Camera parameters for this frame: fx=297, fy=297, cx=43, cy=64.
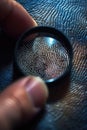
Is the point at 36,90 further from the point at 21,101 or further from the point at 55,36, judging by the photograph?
the point at 55,36

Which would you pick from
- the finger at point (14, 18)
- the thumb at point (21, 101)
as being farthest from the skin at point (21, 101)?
the finger at point (14, 18)

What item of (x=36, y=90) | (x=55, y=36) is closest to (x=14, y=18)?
(x=55, y=36)

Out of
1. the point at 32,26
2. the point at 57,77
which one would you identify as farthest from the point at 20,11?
the point at 57,77

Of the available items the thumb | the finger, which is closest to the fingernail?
the thumb

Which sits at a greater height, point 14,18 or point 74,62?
point 14,18

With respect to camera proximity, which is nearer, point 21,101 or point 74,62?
point 21,101

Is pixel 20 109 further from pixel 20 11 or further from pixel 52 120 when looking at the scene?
pixel 20 11
